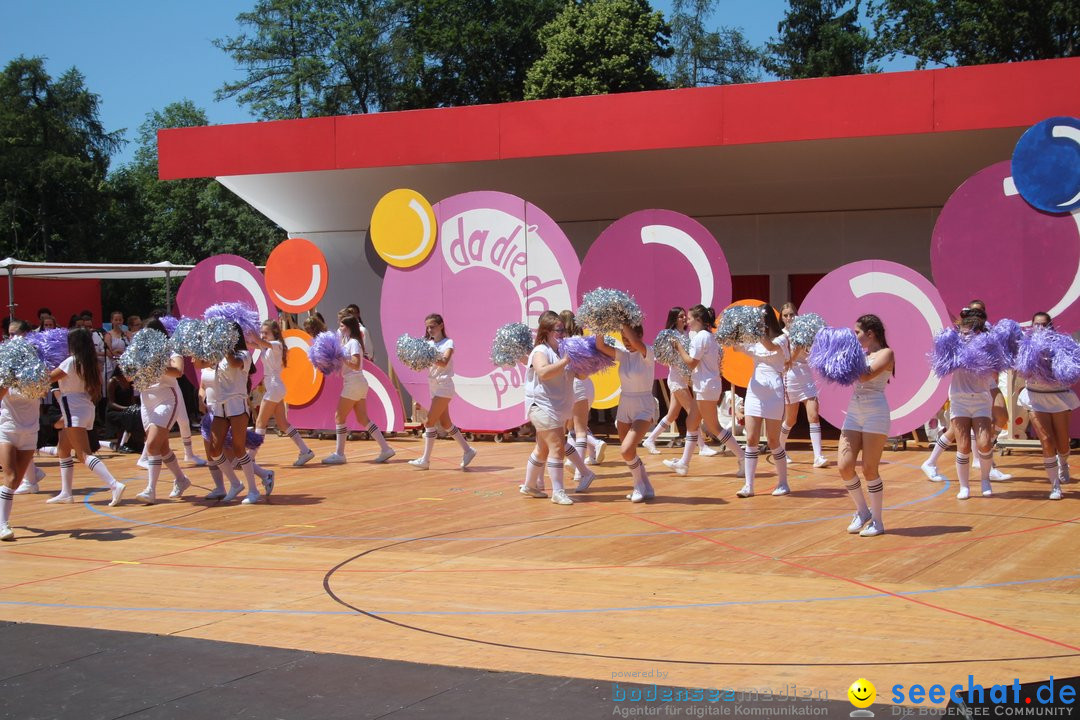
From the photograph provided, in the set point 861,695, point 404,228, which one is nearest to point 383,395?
point 404,228

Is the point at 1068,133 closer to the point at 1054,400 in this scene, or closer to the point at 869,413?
the point at 1054,400

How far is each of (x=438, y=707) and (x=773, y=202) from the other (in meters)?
13.3

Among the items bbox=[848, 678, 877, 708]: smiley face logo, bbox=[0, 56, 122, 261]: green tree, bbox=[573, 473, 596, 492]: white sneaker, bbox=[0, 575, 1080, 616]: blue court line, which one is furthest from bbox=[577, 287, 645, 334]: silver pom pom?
bbox=[0, 56, 122, 261]: green tree

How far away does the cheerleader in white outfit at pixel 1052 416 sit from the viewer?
9.86 meters

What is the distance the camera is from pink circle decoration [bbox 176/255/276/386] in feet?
Result: 52.6

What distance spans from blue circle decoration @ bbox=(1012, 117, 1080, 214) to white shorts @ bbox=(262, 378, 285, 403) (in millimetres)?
8751

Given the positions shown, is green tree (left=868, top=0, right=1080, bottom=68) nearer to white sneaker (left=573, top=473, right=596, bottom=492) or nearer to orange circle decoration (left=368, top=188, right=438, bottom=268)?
orange circle decoration (left=368, top=188, right=438, bottom=268)

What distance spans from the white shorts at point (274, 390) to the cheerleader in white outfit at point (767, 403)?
564cm

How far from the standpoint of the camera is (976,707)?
3.59 m

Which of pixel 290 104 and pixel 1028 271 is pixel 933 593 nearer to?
pixel 1028 271

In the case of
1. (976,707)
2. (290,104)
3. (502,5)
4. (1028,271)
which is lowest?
(976,707)

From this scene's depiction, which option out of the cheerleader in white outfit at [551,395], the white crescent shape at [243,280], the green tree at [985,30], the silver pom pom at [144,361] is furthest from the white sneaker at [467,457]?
the green tree at [985,30]

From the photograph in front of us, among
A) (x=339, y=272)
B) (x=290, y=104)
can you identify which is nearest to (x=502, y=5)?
(x=290, y=104)

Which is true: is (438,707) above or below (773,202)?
below
